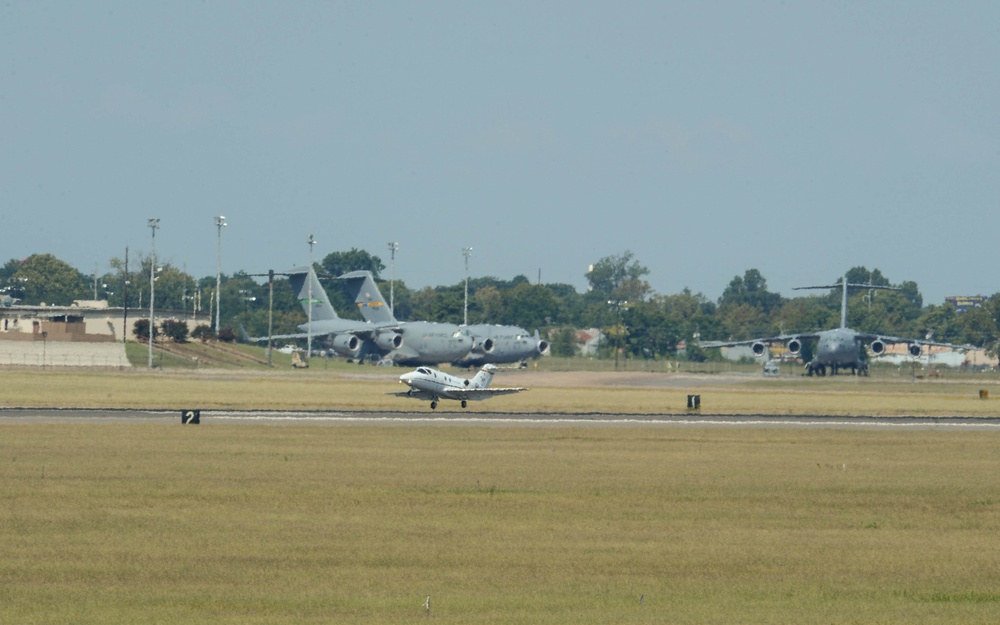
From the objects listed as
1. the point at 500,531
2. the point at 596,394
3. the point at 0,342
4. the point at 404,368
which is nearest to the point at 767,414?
the point at 596,394

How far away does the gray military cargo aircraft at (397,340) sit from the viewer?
109375mm

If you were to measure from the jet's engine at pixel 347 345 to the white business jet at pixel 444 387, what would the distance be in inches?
2267

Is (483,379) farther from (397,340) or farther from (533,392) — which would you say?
(397,340)

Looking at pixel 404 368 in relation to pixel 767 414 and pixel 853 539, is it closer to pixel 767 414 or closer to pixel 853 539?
pixel 767 414

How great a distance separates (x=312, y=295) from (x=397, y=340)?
16310 mm

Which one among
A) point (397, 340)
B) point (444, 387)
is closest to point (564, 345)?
point (397, 340)

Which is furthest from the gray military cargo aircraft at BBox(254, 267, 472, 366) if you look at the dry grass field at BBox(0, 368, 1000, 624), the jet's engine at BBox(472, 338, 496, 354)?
the dry grass field at BBox(0, 368, 1000, 624)

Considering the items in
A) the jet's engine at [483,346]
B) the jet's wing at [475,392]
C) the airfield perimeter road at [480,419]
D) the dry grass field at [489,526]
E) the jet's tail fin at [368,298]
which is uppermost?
the jet's tail fin at [368,298]

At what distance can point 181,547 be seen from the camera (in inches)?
690

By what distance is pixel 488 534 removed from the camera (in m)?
19.2

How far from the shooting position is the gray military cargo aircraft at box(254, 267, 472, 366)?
10938cm

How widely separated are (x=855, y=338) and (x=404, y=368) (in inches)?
1436

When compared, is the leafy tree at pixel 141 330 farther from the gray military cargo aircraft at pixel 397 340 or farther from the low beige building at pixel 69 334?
the gray military cargo aircraft at pixel 397 340

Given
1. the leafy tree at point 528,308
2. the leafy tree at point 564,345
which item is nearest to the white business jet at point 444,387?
the leafy tree at point 564,345
